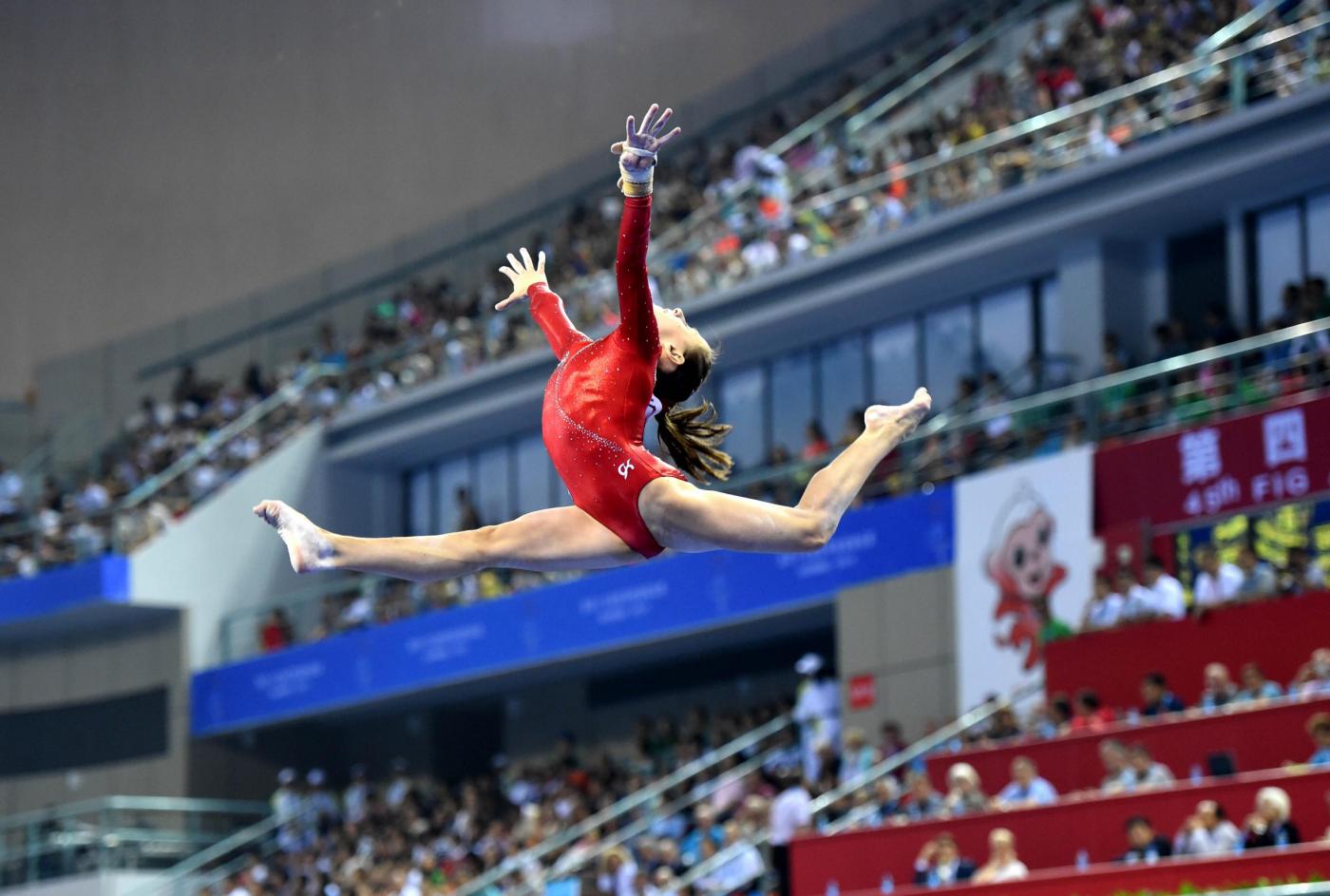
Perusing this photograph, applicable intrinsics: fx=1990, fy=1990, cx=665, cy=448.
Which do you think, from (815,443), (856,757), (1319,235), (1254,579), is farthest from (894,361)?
(1254,579)

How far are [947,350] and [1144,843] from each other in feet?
32.4

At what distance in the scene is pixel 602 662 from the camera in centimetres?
2306

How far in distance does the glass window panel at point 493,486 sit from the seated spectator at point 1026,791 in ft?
44.1

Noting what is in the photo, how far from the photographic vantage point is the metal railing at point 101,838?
21.9 metres

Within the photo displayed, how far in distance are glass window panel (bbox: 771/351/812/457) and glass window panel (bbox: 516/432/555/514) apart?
11.9ft

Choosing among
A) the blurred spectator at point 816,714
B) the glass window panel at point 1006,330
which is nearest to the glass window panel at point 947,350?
the glass window panel at point 1006,330

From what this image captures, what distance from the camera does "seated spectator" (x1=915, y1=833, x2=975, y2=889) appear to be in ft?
40.4

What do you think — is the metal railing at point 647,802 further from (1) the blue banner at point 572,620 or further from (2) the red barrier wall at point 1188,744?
(2) the red barrier wall at point 1188,744

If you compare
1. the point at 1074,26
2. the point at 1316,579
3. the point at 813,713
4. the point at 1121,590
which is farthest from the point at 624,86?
the point at 1316,579

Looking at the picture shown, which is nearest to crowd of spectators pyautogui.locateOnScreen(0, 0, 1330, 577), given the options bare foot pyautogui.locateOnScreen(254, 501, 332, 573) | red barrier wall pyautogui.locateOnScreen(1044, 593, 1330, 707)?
red barrier wall pyautogui.locateOnScreen(1044, 593, 1330, 707)

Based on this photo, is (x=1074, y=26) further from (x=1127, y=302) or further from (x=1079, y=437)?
(x=1079, y=437)

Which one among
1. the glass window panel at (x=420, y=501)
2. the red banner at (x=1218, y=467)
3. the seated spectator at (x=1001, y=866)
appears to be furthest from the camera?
the glass window panel at (x=420, y=501)

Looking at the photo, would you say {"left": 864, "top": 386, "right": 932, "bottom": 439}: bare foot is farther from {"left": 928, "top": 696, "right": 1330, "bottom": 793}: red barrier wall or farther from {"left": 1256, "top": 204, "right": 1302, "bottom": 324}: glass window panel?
{"left": 1256, "top": 204, "right": 1302, "bottom": 324}: glass window panel

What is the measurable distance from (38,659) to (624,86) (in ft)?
36.3
